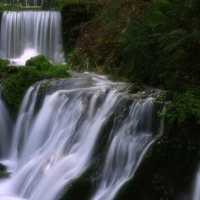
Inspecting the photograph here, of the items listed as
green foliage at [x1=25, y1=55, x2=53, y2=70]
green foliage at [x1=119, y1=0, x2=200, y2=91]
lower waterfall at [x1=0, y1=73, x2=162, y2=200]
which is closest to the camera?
lower waterfall at [x1=0, y1=73, x2=162, y2=200]

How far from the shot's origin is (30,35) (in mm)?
18078

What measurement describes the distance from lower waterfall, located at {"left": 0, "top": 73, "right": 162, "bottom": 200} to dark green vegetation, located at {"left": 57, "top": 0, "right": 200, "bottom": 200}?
0.46 m

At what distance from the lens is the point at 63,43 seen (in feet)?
59.0

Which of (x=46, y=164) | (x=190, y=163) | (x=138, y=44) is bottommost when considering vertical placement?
(x=46, y=164)

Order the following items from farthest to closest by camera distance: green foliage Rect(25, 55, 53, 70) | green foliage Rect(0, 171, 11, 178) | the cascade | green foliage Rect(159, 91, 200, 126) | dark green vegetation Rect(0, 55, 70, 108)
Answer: the cascade, green foliage Rect(25, 55, 53, 70), dark green vegetation Rect(0, 55, 70, 108), green foliage Rect(0, 171, 11, 178), green foliage Rect(159, 91, 200, 126)

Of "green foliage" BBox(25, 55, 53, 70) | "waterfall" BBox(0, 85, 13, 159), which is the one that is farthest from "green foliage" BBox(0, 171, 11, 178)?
"green foliage" BBox(25, 55, 53, 70)

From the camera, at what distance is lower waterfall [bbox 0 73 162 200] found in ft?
26.9

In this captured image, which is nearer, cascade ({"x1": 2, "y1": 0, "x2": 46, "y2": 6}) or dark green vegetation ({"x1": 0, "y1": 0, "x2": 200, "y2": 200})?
dark green vegetation ({"x1": 0, "y1": 0, "x2": 200, "y2": 200})

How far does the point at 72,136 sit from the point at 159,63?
2864 millimetres

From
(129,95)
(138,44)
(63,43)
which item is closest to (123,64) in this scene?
(138,44)

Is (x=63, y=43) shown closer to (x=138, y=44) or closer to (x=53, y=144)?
(x=138, y=44)

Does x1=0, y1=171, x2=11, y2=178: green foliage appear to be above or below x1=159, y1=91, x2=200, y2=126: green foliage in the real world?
below

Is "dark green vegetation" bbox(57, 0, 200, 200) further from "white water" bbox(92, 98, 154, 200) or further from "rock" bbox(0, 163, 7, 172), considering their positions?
"rock" bbox(0, 163, 7, 172)

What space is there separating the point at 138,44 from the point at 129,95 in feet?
6.34
